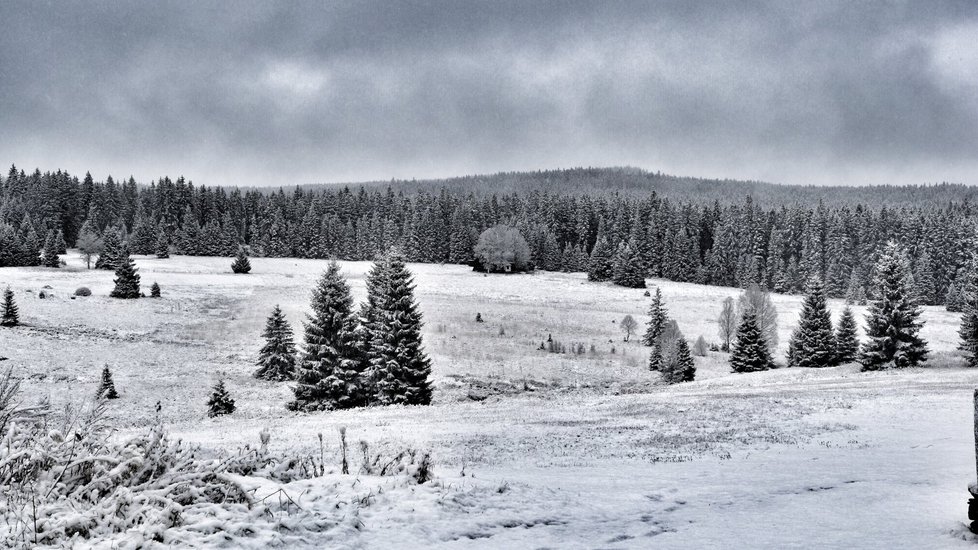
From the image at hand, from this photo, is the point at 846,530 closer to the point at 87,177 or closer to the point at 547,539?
the point at 547,539

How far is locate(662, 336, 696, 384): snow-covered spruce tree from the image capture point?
42750mm

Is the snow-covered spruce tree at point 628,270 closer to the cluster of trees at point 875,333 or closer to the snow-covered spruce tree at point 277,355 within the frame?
the cluster of trees at point 875,333

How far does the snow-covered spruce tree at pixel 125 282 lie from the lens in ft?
194

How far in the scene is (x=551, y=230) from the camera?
140000 mm

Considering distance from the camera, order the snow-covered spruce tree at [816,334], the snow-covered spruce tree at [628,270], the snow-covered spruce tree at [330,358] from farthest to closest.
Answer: the snow-covered spruce tree at [628,270] < the snow-covered spruce tree at [816,334] < the snow-covered spruce tree at [330,358]

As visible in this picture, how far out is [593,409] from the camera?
2312cm

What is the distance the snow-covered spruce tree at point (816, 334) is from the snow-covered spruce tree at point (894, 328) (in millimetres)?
4853

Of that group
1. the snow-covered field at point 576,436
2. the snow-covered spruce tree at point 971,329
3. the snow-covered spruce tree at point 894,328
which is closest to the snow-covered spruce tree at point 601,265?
the snow-covered field at point 576,436

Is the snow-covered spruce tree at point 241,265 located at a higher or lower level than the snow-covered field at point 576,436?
higher

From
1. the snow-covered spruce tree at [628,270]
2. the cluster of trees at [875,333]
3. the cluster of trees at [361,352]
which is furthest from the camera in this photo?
the snow-covered spruce tree at [628,270]

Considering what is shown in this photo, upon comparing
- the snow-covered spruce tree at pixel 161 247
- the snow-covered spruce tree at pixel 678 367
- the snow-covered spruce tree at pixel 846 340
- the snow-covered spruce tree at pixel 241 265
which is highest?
the snow-covered spruce tree at pixel 161 247

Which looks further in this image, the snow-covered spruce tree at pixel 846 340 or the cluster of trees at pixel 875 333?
the snow-covered spruce tree at pixel 846 340

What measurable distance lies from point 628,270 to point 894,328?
61.3 metres

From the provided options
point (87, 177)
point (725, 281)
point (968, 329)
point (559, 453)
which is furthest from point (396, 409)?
point (87, 177)
